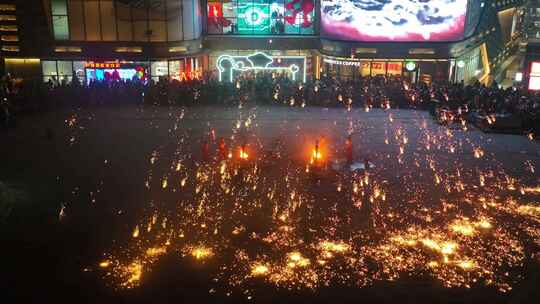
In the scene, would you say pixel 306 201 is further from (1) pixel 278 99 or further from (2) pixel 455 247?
(1) pixel 278 99

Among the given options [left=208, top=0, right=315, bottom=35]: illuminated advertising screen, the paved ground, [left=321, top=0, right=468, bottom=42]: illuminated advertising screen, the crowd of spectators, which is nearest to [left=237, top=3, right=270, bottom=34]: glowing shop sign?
[left=208, top=0, right=315, bottom=35]: illuminated advertising screen

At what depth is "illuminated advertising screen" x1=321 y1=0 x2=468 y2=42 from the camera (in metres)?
32.4

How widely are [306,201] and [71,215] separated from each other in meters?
5.83

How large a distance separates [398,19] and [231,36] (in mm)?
10538

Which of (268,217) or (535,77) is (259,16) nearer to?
(535,77)

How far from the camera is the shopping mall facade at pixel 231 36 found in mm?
32500

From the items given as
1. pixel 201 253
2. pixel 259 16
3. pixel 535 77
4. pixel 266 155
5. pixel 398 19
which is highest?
pixel 259 16

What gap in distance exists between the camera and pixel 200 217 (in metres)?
13.3

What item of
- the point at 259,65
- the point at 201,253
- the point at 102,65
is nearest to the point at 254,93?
the point at 259,65

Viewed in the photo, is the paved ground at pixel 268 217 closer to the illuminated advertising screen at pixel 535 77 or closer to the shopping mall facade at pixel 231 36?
the illuminated advertising screen at pixel 535 77

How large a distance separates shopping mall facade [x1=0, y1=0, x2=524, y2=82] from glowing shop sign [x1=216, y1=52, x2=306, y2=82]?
0.07m

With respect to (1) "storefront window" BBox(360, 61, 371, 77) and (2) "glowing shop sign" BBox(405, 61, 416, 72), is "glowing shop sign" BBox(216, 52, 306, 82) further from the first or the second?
(2) "glowing shop sign" BBox(405, 61, 416, 72)

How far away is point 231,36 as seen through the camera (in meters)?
36.0

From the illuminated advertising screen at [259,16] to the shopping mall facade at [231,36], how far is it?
0.21 feet
